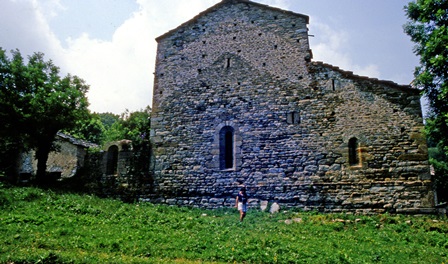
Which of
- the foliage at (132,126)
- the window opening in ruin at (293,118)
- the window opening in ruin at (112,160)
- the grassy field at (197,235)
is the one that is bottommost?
the grassy field at (197,235)

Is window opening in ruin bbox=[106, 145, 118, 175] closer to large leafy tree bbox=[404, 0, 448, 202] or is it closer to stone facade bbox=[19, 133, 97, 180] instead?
stone facade bbox=[19, 133, 97, 180]

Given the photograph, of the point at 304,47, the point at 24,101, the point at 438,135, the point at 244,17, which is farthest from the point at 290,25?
the point at 24,101

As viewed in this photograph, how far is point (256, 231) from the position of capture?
32.3ft

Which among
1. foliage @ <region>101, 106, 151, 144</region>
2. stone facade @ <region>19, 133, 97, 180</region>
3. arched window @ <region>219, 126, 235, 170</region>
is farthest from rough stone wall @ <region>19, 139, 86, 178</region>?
arched window @ <region>219, 126, 235, 170</region>

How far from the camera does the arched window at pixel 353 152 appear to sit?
12.8m

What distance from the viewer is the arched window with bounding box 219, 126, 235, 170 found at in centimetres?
1418

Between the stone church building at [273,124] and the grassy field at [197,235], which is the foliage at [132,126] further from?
the grassy field at [197,235]

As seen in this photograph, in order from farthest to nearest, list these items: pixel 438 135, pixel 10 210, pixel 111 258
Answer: pixel 438 135, pixel 10 210, pixel 111 258

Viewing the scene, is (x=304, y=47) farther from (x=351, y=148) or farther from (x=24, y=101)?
(x=24, y=101)

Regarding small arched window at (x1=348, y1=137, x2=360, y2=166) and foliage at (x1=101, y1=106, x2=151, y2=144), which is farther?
foliage at (x1=101, y1=106, x2=151, y2=144)

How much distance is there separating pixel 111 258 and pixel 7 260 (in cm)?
200

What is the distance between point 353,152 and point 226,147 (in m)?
5.46

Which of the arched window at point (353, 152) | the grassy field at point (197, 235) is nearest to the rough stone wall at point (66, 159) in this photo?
the grassy field at point (197, 235)

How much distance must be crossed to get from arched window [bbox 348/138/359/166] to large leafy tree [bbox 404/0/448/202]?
2566 millimetres
